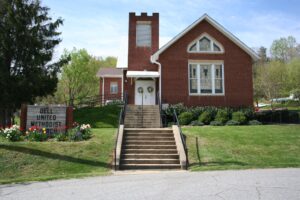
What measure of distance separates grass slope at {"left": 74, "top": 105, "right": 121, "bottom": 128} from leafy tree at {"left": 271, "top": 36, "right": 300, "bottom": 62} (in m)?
52.1

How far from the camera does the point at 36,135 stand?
1521 cm

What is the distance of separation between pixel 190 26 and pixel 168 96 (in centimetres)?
532

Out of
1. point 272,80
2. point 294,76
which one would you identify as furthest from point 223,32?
point 294,76

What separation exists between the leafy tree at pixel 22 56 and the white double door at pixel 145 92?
20.5 feet

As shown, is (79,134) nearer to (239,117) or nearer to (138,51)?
(239,117)

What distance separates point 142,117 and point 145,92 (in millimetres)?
5551

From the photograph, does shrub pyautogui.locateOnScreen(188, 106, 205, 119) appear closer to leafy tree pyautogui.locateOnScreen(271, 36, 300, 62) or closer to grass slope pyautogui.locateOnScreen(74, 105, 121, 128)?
grass slope pyautogui.locateOnScreen(74, 105, 121, 128)

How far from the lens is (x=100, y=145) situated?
14.3 meters

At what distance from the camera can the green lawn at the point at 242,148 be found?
12426 millimetres

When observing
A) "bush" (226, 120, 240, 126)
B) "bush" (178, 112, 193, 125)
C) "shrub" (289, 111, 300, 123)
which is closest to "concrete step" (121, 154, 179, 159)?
"bush" (178, 112, 193, 125)

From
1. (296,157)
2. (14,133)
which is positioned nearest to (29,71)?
(14,133)

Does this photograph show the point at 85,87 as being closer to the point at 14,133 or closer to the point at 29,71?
the point at 29,71

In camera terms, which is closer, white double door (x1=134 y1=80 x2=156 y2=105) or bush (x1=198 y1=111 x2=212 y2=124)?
bush (x1=198 y1=111 x2=212 y2=124)

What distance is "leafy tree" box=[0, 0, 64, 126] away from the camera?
2102 cm
